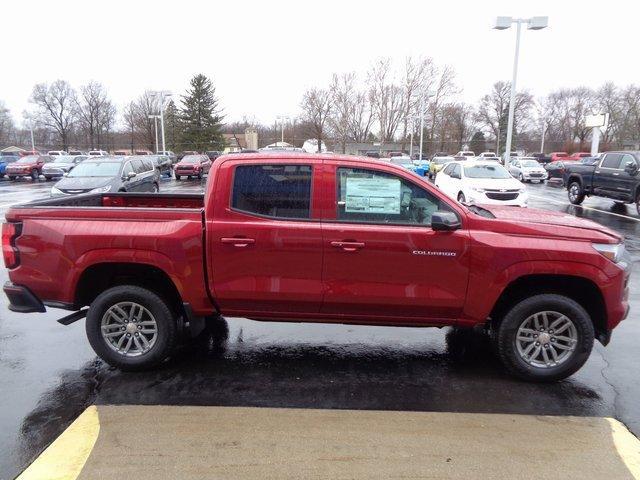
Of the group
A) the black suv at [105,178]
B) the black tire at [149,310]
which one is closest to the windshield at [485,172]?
the black suv at [105,178]

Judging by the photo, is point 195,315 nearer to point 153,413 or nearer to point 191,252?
point 191,252

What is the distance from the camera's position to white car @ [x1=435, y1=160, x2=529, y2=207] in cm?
1417

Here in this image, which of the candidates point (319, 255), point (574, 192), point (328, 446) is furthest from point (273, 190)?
point (574, 192)

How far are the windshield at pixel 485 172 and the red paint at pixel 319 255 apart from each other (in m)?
11.6

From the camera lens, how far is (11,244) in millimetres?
4145

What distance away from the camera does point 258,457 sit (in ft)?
9.97

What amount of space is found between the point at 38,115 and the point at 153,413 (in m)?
96.2

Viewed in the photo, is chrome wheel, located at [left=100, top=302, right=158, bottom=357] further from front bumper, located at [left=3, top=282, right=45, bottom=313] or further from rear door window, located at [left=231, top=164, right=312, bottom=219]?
rear door window, located at [left=231, top=164, right=312, bottom=219]

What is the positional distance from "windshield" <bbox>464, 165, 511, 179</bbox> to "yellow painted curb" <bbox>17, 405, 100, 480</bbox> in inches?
547

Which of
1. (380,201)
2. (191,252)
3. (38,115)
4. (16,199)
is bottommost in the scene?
(16,199)

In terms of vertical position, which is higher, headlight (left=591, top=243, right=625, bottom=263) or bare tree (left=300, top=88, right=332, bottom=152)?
bare tree (left=300, top=88, right=332, bottom=152)

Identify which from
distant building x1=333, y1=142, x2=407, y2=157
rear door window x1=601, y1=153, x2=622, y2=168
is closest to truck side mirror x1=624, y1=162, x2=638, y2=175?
rear door window x1=601, y1=153, x2=622, y2=168

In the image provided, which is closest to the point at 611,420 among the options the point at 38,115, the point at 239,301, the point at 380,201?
the point at 380,201

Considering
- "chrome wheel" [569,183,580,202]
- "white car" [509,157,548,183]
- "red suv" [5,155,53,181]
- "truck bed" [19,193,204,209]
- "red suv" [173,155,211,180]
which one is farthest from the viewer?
"white car" [509,157,548,183]
